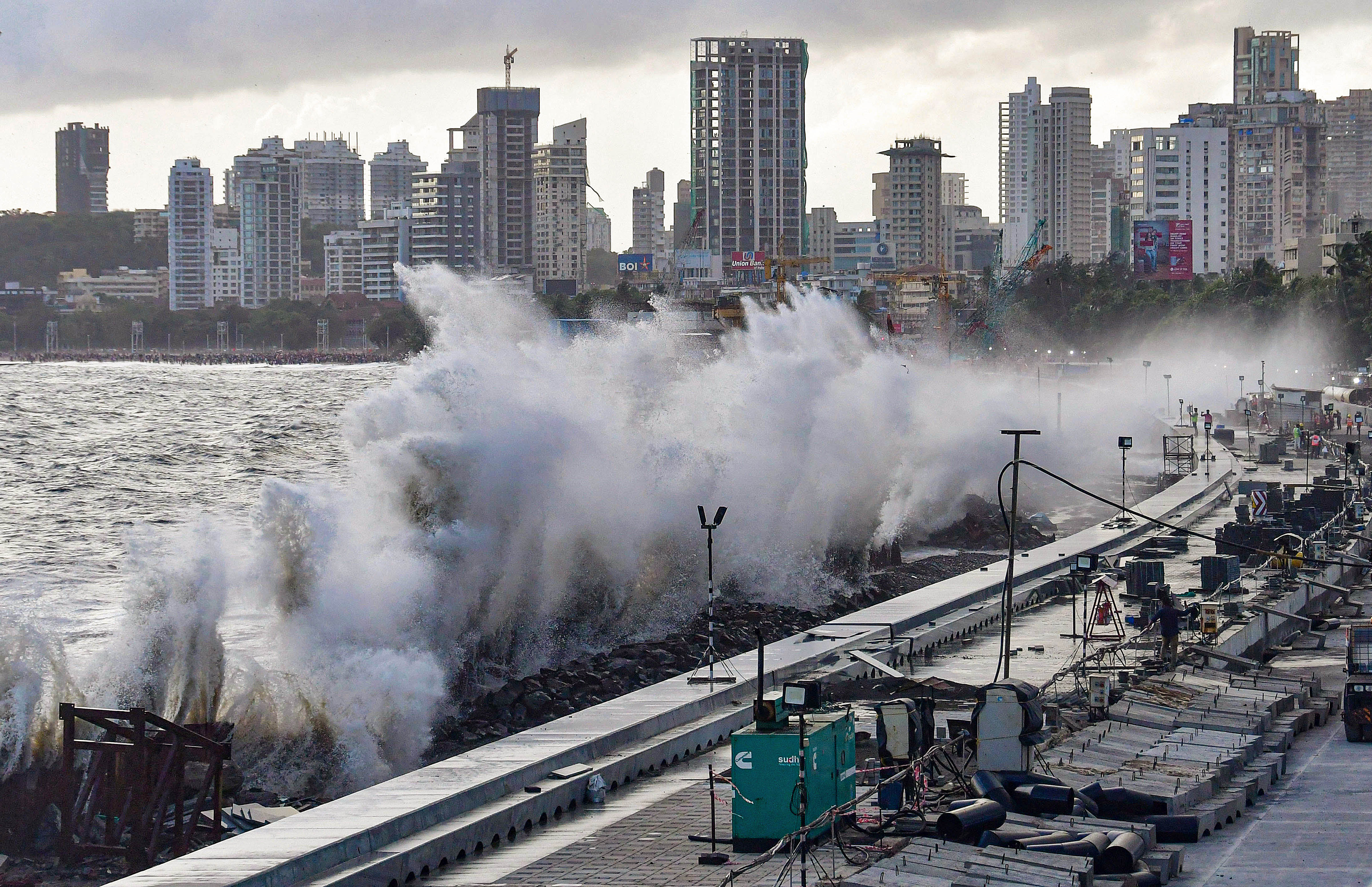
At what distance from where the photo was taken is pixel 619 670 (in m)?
28.1

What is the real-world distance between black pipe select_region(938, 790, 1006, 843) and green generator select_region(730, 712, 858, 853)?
111 cm

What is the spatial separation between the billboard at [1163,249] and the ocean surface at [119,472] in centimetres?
8084

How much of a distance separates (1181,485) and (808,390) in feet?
54.8

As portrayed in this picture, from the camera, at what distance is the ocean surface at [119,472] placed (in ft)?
139

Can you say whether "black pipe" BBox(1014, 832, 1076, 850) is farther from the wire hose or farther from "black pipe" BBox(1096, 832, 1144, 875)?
the wire hose

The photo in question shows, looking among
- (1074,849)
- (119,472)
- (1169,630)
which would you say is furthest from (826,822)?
(119,472)

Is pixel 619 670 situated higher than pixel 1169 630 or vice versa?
pixel 1169 630

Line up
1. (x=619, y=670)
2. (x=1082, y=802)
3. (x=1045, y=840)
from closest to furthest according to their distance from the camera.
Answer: (x=1045, y=840) → (x=1082, y=802) → (x=619, y=670)

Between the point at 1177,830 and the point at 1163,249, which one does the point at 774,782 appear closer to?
the point at 1177,830

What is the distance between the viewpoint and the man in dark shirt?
25406 millimetres

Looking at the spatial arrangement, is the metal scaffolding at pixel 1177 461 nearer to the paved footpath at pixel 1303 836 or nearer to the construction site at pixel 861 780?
the construction site at pixel 861 780

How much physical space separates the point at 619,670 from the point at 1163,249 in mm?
160621

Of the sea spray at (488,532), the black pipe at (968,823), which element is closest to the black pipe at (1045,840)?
the black pipe at (968,823)

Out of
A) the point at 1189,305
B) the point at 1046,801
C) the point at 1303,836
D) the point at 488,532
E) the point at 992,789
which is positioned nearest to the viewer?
the point at 1046,801
